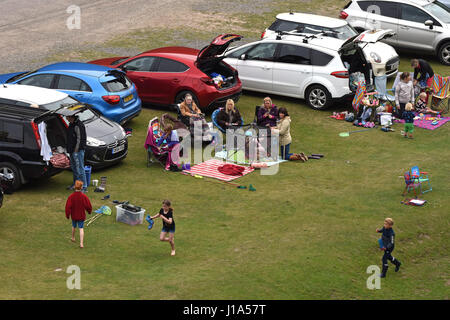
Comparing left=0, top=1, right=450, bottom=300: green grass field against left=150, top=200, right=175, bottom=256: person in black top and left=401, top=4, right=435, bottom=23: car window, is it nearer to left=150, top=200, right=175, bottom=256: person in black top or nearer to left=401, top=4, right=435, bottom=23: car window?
left=150, top=200, right=175, bottom=256: person in black top

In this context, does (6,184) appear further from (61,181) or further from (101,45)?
(101,45)

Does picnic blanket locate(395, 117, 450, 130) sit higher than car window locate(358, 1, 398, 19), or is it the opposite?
car window locate(358, 1, 398, 19)

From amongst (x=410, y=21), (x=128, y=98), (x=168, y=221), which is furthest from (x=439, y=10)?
(x=168, y=221)

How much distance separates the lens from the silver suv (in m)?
22.8

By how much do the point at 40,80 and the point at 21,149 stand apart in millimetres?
3980

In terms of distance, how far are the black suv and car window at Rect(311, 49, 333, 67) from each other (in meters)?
8.24

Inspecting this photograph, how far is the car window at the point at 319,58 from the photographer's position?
734 inches

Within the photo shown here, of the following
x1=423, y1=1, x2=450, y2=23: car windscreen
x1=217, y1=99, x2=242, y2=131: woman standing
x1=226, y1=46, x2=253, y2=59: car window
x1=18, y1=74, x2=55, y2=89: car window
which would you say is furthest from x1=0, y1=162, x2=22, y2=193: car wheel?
x1=423, y1=1, x2=450, y2=23: car windscreen

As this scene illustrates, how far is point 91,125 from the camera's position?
49.2ft

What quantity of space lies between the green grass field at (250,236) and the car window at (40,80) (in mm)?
2934

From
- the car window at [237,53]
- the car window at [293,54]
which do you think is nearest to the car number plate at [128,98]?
the car window at [237,53]

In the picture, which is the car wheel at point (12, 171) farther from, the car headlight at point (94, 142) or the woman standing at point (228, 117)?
the woman standing at point (228, 117)

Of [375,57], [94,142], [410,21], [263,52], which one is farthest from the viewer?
[410,21]

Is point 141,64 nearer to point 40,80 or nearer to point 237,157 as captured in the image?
point 40,80
